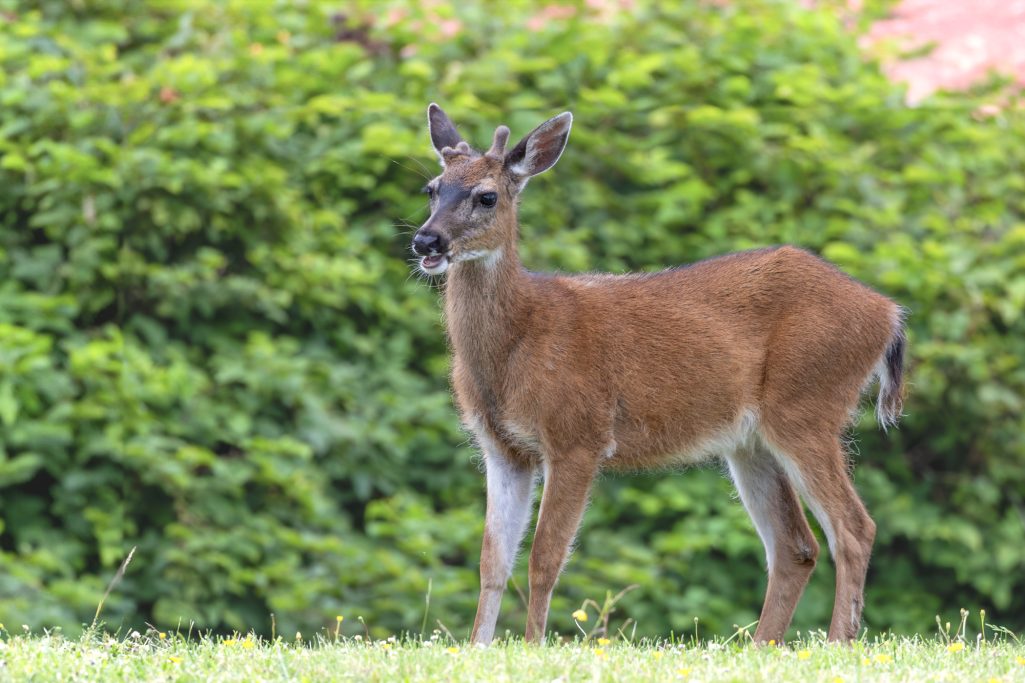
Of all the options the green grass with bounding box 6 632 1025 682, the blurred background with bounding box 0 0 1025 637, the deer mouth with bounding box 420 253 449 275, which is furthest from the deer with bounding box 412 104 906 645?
the blurred background with bounding box 0 0 1025 637

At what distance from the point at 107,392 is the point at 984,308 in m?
4.72

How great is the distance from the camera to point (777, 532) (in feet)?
22.0

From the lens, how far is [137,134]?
8414 mm

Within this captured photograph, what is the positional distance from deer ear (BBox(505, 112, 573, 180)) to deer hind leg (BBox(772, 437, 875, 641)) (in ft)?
4.73

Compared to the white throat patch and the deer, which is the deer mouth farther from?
the white throat patch

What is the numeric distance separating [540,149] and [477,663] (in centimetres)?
248

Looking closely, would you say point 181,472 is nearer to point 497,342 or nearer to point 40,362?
point 40,362

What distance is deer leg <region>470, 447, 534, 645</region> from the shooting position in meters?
6.32

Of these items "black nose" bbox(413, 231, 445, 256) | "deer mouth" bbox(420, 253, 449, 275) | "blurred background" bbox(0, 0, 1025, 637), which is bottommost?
"blurred background" bbox(0, 0, 1025, 637)

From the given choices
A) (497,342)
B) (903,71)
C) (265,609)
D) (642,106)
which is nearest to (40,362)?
(265,609)

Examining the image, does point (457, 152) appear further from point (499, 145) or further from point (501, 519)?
point (501, 519)

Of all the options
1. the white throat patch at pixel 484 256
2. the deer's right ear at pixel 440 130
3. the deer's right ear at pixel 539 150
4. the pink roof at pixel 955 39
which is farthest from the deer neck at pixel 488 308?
the pink roof at pixel 955 39

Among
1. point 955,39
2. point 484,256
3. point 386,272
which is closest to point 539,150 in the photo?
point 484,256

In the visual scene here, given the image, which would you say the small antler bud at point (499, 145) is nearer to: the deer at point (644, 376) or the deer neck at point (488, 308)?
the deer at point (644, 376)
